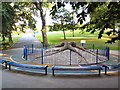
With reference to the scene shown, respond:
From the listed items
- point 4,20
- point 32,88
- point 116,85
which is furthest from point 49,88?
point 4,20

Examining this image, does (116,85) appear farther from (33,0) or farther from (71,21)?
(71,21)

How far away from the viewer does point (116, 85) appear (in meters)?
3.87

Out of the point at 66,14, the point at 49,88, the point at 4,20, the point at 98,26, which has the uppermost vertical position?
the point at 66,14

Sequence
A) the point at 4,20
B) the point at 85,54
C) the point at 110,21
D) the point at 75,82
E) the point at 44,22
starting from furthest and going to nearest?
1. the point at 44,22
2. the point at 4,20
3. the point at 85,54
4. the point at 75,82
5. the point at 110,21

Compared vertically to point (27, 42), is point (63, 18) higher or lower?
higher

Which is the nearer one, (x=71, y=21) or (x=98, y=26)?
(x=98, y=26)

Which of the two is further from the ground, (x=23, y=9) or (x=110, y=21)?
(x=23, y=9)

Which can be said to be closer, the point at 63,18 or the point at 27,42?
the point at 63,18

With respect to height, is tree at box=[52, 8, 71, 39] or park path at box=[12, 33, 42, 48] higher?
tree at box=[52, 8, 71, 39]

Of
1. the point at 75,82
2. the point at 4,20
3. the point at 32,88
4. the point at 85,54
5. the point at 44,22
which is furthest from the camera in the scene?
the point at 44,22

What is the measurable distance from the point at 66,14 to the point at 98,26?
829 inches

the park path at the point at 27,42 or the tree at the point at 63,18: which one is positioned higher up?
the tree at the point at 63,18

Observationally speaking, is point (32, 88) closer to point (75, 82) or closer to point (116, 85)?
point (75, 82)

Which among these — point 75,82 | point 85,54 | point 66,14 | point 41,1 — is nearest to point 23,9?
point 41,1
